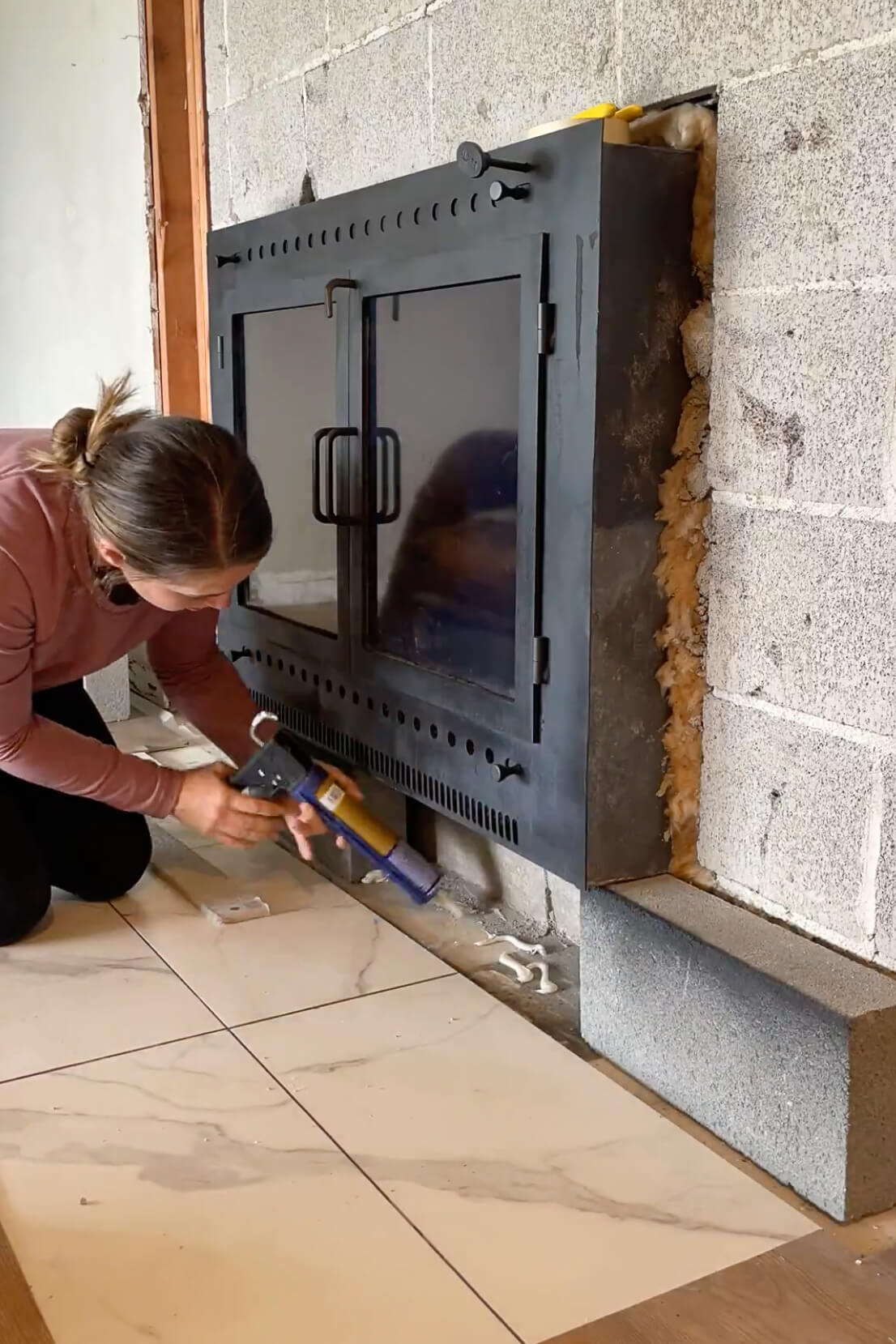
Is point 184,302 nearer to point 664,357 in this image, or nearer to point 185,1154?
point 664,357

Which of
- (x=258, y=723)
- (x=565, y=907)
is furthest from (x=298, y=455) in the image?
(x=565, y=907)

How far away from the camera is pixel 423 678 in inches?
68.2

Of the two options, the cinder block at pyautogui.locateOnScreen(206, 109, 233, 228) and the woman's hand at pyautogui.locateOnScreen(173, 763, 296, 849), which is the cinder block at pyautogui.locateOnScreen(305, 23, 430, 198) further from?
the woman's hand at pyautogui.locateOnScreen(173, 763, 296, 849)

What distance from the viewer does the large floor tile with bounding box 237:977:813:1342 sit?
1142mm

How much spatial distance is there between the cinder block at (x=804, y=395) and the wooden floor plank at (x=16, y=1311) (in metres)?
1.02

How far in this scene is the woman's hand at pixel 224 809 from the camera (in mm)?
1725

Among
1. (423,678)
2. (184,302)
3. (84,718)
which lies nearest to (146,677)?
(184,302)

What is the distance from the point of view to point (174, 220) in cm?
290

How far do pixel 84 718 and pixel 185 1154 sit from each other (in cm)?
94

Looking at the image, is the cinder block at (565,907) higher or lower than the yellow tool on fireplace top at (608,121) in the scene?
lower

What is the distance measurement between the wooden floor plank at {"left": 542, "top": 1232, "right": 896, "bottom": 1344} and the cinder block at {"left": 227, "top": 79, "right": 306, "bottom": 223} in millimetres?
1803

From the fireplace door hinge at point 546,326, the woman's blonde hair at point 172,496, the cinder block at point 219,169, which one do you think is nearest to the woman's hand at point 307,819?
the woman's blonde hair at point 172,496

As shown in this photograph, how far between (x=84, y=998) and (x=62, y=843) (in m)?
0.35

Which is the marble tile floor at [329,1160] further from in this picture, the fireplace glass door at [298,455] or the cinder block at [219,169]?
the cinder block at [219,169]
